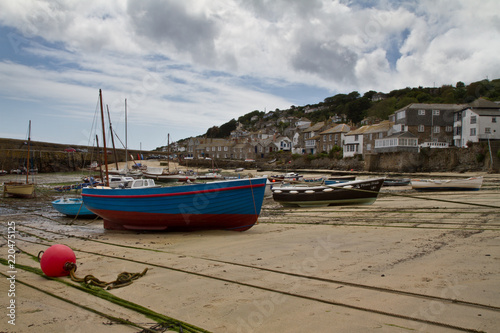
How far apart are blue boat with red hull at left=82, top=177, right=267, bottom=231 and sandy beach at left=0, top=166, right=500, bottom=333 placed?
1311 millimetres

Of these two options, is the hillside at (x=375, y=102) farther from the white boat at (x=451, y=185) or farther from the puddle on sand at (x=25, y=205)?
the puddle on sand at (x=25, y=205)

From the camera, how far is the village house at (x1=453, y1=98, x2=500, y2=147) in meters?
42.3

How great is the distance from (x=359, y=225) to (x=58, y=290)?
26.7 ft

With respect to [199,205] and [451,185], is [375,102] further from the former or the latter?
[199,205]

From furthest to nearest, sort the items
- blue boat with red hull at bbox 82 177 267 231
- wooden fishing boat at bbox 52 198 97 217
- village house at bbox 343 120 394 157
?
village house at bbox 343 120 394 157 < wooden fishing boat at bbox 52 198 97 217 < blue boat with red hull at bbox 82 177 267 231

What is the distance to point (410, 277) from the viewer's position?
4.98 metres

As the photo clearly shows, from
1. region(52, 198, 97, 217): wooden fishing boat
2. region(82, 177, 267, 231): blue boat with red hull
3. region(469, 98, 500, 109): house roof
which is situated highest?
region(469, 98, 500, 109): house roof

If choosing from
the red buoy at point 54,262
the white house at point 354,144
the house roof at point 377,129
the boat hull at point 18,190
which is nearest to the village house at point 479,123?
the house roof at point 377,129

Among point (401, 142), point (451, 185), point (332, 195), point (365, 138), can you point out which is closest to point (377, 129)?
point (365, 138)

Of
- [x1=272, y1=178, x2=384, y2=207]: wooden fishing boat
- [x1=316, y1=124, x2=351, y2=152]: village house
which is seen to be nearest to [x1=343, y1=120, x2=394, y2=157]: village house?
[x1=316, y1=124, x2=351, y2=152]: village house

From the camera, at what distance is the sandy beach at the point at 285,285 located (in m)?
3.86

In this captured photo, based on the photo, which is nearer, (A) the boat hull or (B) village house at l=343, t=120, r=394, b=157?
(A) the boat hull

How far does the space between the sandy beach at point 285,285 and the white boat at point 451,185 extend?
44.8 feet

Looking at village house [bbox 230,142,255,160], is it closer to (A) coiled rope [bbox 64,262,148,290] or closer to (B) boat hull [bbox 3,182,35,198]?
(B) boat hull [bbox 3,182,35,198]
